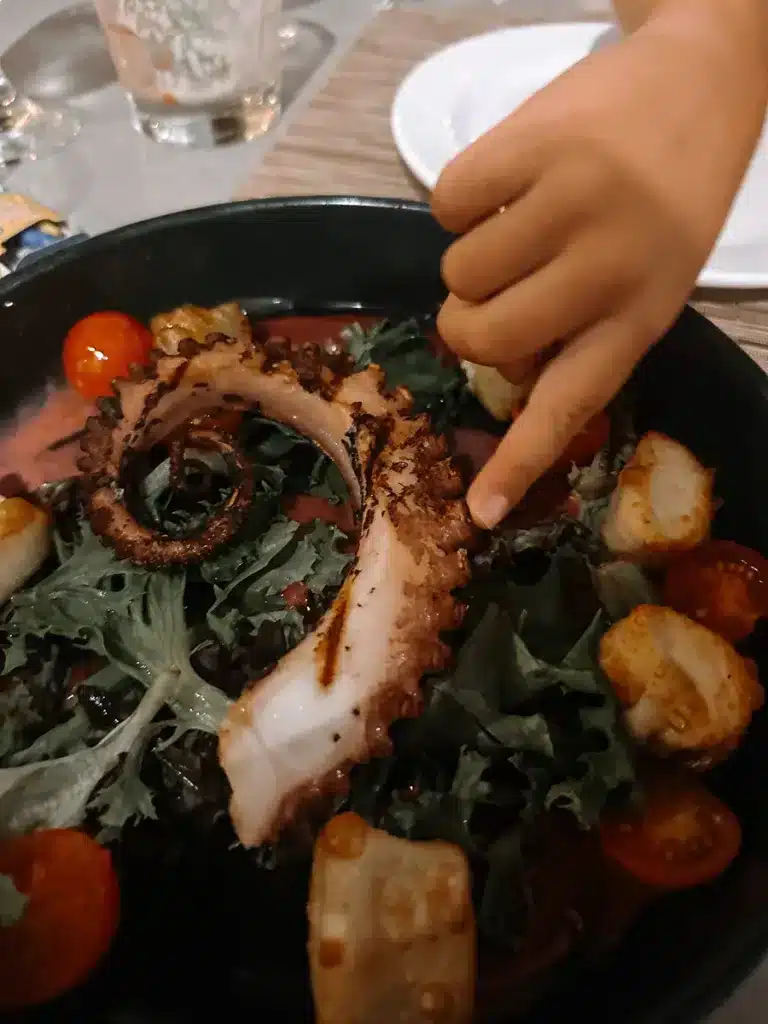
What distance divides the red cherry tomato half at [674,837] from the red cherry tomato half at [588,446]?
27 centimetres

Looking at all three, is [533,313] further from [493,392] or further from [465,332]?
[493,392]

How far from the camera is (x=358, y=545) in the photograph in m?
0.62

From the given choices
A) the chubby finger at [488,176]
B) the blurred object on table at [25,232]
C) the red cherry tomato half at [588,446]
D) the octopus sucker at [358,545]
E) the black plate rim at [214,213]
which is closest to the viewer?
the chubby finger at [488,176]

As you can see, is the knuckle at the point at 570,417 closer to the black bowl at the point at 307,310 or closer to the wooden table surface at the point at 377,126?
the black bowl at the point at 307,310

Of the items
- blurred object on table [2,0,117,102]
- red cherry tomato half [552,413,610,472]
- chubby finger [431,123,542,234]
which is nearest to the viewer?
chubby finger [431,123,542,234]

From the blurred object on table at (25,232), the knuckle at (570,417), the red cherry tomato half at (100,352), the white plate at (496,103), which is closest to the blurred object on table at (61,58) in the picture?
the blurred object on table at (25,232)

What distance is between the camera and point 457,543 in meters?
0.59

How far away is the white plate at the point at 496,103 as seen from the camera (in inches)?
35.9

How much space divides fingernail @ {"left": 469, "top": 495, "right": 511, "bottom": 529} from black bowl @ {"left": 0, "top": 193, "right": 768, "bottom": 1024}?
0.22m

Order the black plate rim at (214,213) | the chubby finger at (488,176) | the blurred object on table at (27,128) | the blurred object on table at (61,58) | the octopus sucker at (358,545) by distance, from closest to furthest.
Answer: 1. the chubby finger at (488,176)
2. the octopus sucker at (358,545)
3. the black plate rim at (214,213)
4. the blurred object on table at (27,128)
5. the blurred object on table at (61,58)

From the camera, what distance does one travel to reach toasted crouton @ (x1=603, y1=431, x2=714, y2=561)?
629 mm

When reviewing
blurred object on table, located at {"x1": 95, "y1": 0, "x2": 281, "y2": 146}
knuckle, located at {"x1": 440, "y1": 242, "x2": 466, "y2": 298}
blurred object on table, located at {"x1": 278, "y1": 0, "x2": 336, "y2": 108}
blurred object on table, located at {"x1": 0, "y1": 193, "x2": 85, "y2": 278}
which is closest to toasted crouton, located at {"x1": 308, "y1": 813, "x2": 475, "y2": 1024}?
knuckle, located at {"x1": 440, "y1": 242, "x2": 466, "y2": 298}

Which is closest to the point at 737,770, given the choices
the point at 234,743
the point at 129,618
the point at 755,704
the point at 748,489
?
the point at 755,704

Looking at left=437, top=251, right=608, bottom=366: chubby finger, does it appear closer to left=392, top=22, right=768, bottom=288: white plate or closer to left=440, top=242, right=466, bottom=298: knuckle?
left=440, top=242, right=466, bottom=298: knuckle
